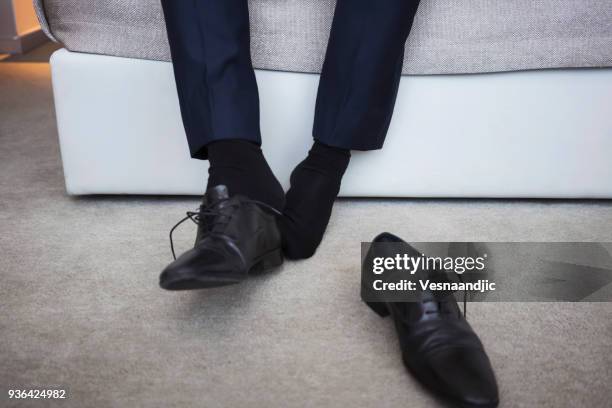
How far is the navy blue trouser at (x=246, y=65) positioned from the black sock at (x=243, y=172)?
0.06ft

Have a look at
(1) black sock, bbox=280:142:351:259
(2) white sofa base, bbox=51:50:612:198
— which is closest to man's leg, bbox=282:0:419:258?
(1) black sock, bbox=280:142:351:259

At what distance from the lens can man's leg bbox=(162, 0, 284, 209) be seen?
83cm

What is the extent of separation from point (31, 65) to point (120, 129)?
1.73 metres

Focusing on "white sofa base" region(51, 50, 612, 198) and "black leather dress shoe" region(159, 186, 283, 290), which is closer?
"black leather dress shoe" region(159, 186, 283, 290)

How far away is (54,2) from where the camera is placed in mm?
1002

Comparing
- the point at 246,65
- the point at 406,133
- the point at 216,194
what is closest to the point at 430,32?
the point at 406,133

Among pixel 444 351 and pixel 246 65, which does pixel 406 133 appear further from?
pixel 444 351

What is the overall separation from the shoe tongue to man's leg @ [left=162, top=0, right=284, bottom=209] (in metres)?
0.08

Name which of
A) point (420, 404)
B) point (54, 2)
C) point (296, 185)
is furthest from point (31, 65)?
point (420, 404)

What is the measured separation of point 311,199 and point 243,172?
4.8 inches

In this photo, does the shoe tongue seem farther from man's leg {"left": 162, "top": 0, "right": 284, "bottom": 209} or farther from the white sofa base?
the white sofa base

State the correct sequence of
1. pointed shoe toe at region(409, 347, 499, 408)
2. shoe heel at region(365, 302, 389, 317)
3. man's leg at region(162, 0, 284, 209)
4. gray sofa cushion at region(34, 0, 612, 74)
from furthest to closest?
gray sofa cushion at region(34, 0, 612, 74) < man's leg at region(162, 0, 284, 209) < shoe heel at region(365, 302, 389, 317) < pointed shoe toe at region(409, 347, 499, 408)

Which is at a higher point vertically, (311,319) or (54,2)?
(54,2)

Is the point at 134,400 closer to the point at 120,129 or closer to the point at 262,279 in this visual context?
→ the point at 262,279
